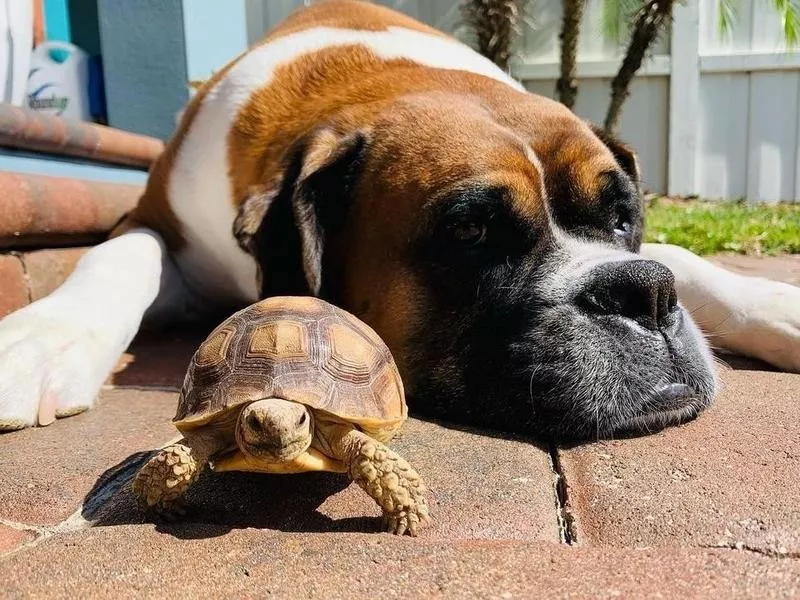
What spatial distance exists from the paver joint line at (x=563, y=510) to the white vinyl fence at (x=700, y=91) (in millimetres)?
7503

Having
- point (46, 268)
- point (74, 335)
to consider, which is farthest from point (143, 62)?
point (74, 335)

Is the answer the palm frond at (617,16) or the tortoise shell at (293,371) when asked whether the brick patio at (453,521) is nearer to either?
the tortoise shell at (293,371)

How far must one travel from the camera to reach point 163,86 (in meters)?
4.31

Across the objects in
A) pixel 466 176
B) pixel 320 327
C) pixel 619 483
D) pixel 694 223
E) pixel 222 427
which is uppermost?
pixel 466 176

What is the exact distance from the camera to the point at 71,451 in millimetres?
1654

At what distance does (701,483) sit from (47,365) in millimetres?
1441

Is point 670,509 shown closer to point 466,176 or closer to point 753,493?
point 753,493

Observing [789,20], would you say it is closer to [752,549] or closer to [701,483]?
[701,483]

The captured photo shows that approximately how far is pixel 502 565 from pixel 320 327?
1.85 feet

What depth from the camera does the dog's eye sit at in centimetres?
191

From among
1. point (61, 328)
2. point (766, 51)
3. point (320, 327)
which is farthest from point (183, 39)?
point (766, 51)

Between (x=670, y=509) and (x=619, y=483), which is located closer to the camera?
(x=670, y=509)

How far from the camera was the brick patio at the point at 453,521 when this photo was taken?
1065mm

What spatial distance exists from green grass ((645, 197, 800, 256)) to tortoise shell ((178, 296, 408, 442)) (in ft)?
12.3
